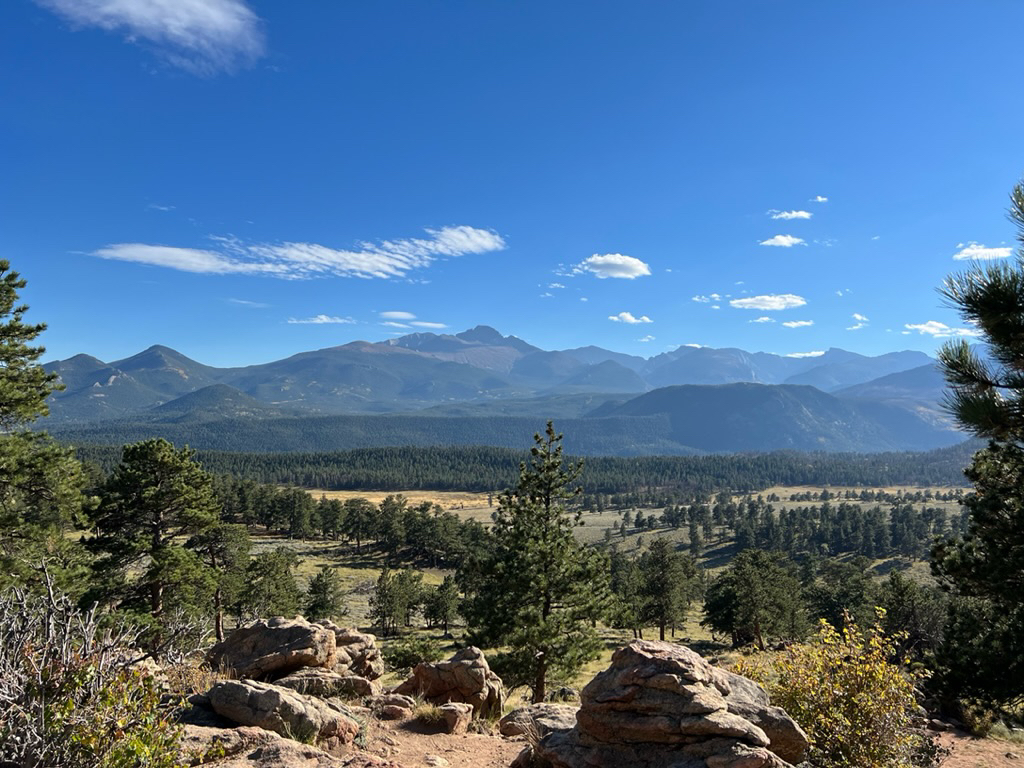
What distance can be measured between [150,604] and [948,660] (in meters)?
30.5

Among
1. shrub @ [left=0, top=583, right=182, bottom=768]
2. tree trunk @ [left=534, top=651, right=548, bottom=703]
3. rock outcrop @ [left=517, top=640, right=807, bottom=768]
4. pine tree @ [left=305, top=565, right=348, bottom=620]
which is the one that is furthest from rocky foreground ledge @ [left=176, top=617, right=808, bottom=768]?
pine tree @ [left=305, top=565, right=348, bottom=620]

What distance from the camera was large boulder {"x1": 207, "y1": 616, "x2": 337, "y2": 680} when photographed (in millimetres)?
15211

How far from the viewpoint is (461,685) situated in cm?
1549

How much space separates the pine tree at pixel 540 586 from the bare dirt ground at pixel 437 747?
908cm

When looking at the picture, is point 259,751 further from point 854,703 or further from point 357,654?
point 854,703

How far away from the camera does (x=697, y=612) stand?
99438mm

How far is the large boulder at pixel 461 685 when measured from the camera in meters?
15.4

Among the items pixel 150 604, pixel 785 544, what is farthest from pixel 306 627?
pixel 785 544

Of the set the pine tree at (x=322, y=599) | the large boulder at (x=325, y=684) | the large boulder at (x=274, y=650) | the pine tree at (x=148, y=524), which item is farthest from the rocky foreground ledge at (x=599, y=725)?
the pine tree at (x=322, y=599)

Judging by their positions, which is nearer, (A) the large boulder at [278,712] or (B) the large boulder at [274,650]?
(A) the large boulder at [278,712]

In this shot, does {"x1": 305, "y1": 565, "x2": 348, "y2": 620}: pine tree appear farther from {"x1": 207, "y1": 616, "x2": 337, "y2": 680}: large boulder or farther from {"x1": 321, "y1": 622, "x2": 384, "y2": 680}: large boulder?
{"x1": 207, "y1": 616, "x2": 337, "y2": 680}: large boulder

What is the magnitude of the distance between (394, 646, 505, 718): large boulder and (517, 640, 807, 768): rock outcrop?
6191mm

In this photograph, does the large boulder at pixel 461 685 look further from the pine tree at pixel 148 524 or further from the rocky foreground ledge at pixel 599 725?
the pine tree at pixel 148 524

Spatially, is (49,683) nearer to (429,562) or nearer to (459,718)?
(459,718)
